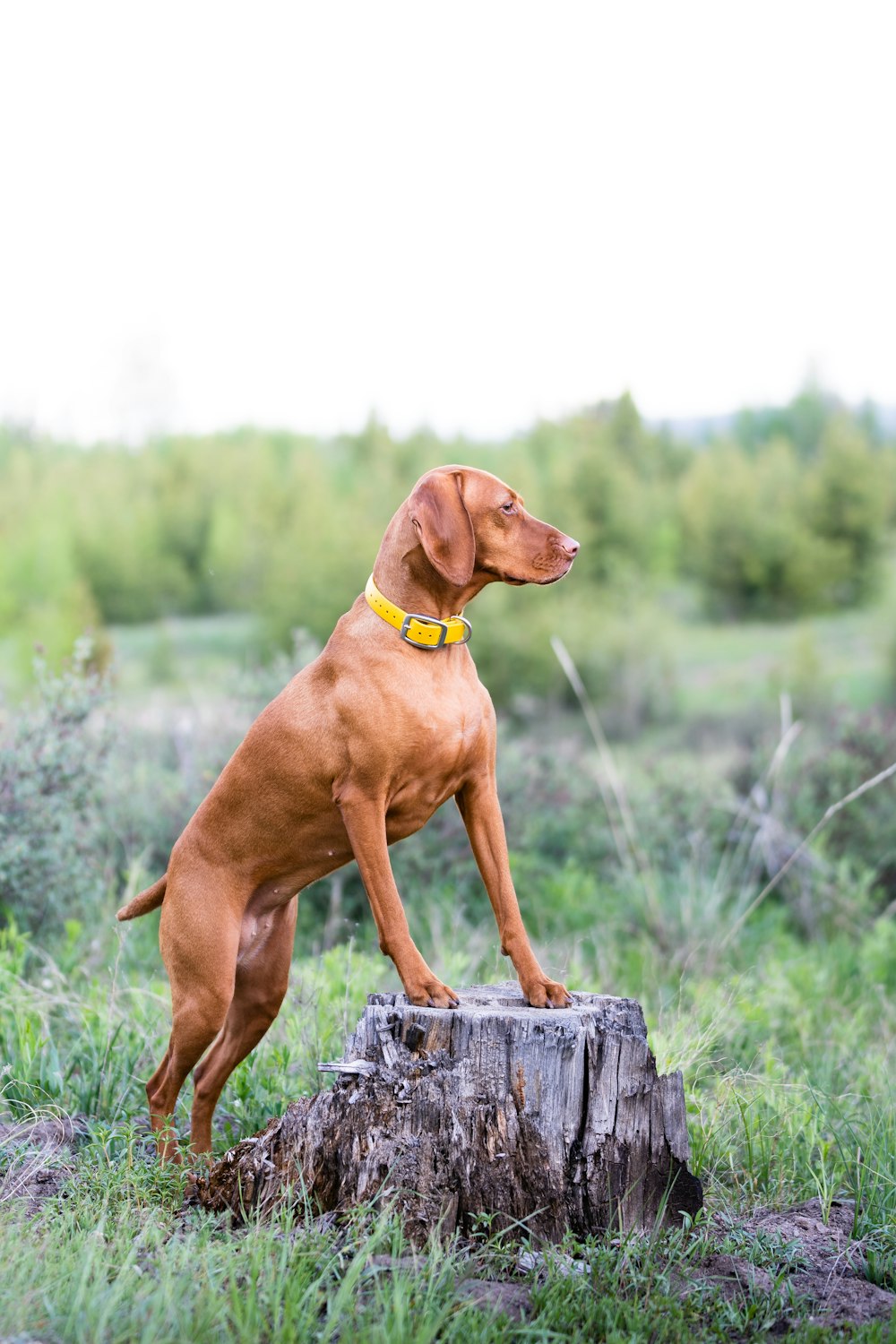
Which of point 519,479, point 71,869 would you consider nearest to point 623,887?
point 71,869

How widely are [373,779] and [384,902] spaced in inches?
13.0

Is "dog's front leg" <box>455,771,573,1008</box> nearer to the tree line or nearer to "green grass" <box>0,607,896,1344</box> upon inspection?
"green grass" <box>0,607,896,1344</box>

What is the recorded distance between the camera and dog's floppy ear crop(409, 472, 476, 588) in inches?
129

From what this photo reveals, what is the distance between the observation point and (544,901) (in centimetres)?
776

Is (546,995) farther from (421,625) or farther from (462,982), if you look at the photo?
(462,982)

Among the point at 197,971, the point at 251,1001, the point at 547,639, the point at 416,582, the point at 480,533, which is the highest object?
the point at 480,533

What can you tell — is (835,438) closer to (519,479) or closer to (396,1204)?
(519,479)

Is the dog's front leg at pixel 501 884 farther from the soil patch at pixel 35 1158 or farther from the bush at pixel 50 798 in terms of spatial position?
the bush at pixel 50 798

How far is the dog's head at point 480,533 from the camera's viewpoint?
3279 millimetres

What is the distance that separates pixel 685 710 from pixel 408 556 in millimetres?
19044

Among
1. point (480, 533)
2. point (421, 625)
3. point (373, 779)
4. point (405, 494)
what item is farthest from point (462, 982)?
point (405, 494)

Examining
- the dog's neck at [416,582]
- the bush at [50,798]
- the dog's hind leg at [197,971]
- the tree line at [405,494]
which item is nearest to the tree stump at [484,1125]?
the dog's hind leg at [197,971]

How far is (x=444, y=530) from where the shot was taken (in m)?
3.28

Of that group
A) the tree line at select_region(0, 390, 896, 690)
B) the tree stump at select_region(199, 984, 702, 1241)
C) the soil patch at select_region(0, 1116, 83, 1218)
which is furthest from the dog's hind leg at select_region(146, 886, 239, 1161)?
the tree line at select_region(0, 390, 896, 690)
